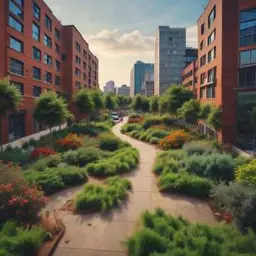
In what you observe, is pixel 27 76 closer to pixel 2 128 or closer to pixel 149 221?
pixel 2 128

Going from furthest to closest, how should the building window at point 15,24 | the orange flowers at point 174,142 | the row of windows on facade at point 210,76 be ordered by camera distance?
the row of windows on facade at point 210,76 → the building window at point 15,24 → the orange flowers at point 174,142

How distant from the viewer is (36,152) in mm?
15789

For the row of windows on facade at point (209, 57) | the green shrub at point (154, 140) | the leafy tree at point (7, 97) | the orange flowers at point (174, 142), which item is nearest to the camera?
the leafy tree at point (7, 97)

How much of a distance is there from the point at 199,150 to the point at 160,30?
98672mm

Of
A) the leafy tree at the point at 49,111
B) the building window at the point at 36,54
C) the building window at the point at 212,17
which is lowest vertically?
the leafy tree at the point at 49,111

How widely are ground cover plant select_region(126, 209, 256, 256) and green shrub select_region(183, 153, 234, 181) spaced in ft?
16.2

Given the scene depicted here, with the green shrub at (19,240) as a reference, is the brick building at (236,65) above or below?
above

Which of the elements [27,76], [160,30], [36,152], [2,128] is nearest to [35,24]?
[27,76]

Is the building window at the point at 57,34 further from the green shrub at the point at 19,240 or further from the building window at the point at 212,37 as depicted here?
the green shrub at the point at 19,240

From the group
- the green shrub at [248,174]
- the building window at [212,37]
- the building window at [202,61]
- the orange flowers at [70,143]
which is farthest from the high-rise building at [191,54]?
the green shrub at [248,174]

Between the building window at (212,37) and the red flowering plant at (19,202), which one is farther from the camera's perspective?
the building window at (212,37)

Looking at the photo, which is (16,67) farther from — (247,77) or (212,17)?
(247,77)

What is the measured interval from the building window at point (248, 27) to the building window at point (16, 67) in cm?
2290

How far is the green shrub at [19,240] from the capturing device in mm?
5445
